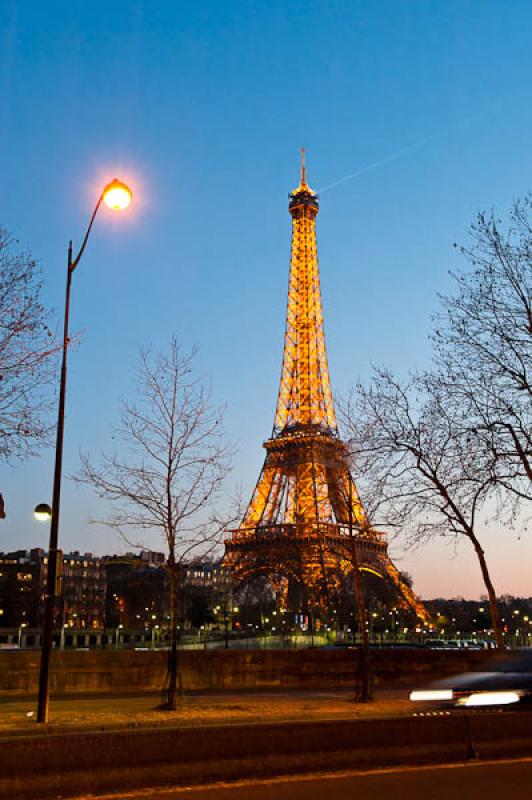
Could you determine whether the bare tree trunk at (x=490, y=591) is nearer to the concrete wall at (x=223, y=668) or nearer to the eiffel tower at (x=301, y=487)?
the concrete wall at (x=223, y=668)

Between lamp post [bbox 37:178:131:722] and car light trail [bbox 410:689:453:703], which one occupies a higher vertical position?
lamp post [bbox 37:178:131:722]

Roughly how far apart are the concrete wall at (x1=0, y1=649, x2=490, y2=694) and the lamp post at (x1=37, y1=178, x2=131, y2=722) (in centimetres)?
476

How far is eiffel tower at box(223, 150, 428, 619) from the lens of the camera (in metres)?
71.8

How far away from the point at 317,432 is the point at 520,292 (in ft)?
197

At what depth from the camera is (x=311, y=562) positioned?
73125 millimetres

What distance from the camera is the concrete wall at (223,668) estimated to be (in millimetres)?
20219

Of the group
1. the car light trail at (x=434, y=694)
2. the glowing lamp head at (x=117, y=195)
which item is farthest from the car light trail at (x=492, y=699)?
the glowing lamp head at (x=117, y=195)

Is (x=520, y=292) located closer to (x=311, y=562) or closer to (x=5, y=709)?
(x=5, y=709)

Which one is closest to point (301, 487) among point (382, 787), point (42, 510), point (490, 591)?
point (490, 591)

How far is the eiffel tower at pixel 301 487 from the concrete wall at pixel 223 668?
31364 mm

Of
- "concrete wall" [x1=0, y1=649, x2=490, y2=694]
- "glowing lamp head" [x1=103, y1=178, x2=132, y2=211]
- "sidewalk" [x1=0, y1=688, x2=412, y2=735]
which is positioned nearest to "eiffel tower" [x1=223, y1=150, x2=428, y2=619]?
"concrete wall" [x1=0, y1=649, x2=490, y2=694]

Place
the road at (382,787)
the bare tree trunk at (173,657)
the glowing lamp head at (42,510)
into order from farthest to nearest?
the glowing lamp head at (42,510) < the bare tree trunk at (173,657) < the road at (382,787)

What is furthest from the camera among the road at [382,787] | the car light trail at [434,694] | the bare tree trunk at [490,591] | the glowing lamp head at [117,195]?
the bare tree trunk at [490,591]

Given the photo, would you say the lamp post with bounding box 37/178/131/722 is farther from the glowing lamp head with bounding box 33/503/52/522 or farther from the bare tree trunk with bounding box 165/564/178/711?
the glowing lamp head with bounding box 33/503/52/522
